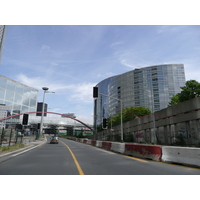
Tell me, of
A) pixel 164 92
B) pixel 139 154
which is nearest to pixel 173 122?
pixel 139 154

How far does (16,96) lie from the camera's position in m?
140

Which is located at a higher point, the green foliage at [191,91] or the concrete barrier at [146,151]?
the green foliage at [191,91]

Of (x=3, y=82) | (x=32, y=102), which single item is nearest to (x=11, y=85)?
(x=3, y=82)

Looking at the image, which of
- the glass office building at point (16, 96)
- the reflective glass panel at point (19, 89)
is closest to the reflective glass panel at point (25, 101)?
the glass office building at point (16, 96)

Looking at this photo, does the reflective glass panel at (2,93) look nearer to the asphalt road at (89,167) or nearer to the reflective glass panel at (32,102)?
the reflective glass panel at (32,102)

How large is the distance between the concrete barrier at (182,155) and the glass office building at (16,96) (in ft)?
457

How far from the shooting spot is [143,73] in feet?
367

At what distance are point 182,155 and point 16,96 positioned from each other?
151 m

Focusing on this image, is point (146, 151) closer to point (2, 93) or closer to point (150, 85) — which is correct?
point (150, 85)

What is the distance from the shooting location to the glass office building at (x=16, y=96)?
129 metres
